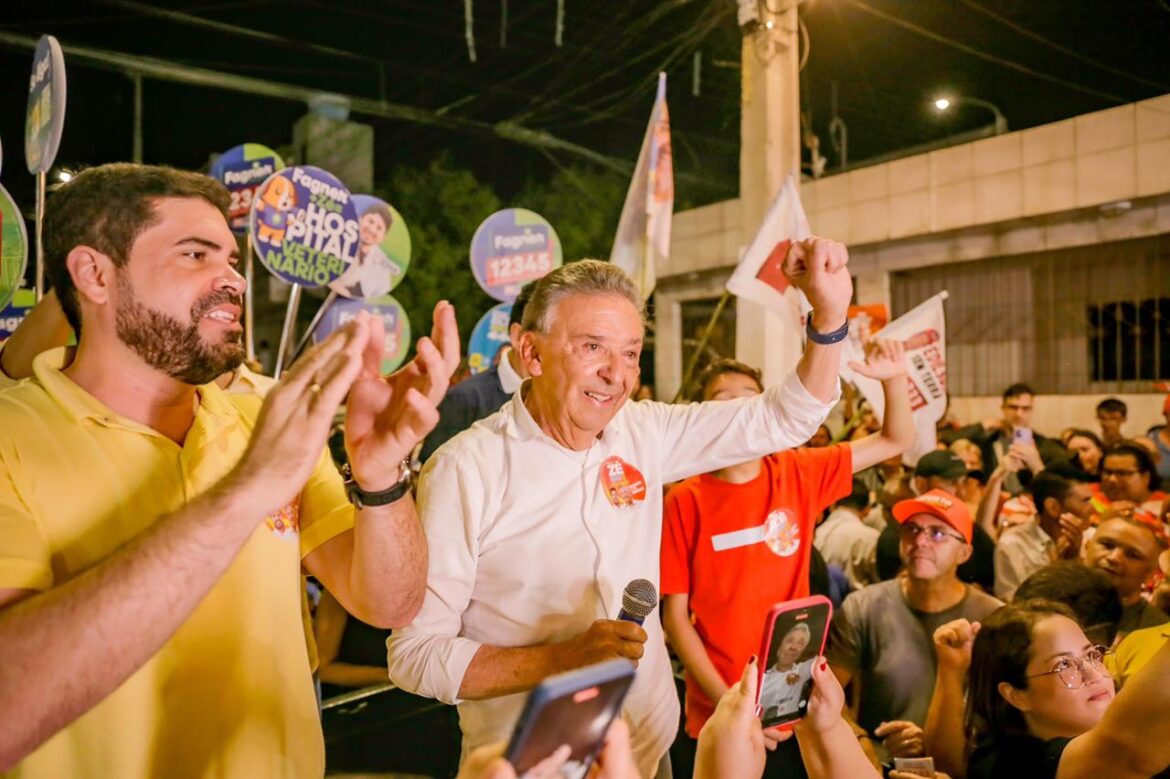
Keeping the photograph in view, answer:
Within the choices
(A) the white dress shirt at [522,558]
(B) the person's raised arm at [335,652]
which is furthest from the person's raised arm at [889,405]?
(B) the person's raised arm at [335,652]

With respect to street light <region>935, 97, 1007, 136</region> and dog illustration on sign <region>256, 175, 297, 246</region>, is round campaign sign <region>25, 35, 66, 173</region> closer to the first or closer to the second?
dog illustration on sign <region>256, 175, 297, 246</region>

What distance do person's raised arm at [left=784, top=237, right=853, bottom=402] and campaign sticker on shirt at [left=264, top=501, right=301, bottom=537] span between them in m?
1.58

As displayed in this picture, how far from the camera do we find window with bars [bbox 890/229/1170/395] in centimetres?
1029

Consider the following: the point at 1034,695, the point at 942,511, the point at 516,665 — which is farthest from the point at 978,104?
the point at 516,665

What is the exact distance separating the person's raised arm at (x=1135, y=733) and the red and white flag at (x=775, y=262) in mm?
3881

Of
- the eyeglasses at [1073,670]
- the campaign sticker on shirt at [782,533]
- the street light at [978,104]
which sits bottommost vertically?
the eyeglasses at [1073,670]

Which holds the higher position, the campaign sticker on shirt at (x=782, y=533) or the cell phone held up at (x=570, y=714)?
the cell phone held up at (x=570, y=714)

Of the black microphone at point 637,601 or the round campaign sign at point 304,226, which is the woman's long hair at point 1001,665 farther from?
the round campaign sign at point 304,226

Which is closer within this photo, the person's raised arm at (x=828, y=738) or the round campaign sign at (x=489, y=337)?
the person's raised arm at (x=828, y=738)

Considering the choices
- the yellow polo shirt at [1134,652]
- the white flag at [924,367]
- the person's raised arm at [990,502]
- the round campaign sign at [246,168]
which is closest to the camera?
the yellow polo shirt at [1134,652]

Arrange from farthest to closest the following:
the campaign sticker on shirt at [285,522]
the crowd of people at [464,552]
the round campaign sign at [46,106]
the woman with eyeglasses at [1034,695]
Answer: the round campaign sign at [46,106]
the woman with eyeglasses at [1034,695]
the campaign sticker on shirt at [285,522]
the crowd of people at [464,552]

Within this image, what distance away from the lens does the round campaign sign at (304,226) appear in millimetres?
6332

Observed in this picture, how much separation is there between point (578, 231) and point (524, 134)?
9.22ft

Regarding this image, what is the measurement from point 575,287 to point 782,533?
4.97 feet
